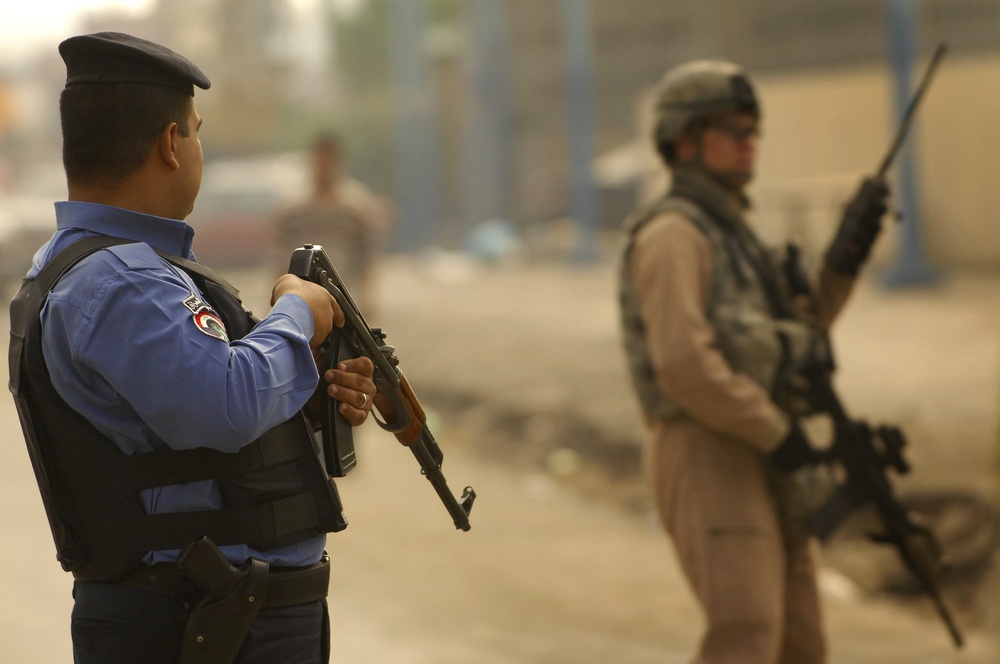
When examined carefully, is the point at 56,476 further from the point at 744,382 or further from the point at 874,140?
the point at 874,140

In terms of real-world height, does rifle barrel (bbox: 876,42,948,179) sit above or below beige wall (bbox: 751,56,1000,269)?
above

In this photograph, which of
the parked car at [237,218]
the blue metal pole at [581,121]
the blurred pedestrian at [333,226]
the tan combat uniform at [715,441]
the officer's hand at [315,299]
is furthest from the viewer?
the parked car at [237,218]

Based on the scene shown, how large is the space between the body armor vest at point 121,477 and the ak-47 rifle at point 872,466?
6.41ft

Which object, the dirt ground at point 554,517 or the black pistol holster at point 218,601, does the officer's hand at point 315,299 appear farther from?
the dirt ground at point 554,517

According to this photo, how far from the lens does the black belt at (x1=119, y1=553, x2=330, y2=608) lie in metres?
2.12

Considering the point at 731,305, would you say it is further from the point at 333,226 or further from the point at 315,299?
the point at 333,226

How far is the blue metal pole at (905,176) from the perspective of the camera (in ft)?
41.8

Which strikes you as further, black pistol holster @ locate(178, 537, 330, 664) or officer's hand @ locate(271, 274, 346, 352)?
officer's hand @ locate(271, 274, 346, 352)

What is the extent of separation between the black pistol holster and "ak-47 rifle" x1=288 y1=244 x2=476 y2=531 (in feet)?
0.77

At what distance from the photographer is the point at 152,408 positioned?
1.99 meters

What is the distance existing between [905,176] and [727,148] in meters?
9.77

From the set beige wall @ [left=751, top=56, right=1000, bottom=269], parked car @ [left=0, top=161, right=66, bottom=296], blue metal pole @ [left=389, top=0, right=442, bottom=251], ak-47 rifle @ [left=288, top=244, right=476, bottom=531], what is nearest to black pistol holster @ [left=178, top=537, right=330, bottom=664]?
ak-47 rifle @ [left=288, top=244, right=476, bottom=531]

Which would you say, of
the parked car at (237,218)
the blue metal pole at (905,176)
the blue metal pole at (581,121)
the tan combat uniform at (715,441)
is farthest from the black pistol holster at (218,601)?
Answer: the parked car at (237,218)

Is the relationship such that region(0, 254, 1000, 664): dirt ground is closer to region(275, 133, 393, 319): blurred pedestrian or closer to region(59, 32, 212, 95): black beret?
region(275, 133, 393, 319): blurred pedestrian
